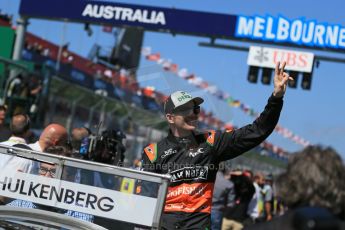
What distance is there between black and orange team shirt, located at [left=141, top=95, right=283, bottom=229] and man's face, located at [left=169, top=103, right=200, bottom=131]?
74 millimetres

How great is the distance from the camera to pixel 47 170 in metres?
4.36

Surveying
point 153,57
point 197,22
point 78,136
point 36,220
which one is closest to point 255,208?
point 197,22

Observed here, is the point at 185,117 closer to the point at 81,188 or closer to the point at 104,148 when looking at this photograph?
the point at 81,188

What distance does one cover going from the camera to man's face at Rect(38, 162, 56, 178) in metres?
4.32

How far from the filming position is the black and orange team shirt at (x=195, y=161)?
4.39 metres

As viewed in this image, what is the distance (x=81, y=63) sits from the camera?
29156 mm

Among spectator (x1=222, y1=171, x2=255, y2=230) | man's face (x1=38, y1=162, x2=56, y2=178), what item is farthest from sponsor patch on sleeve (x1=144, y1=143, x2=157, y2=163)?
spectator (x1=222, y1=171, x2=255, y2=230)

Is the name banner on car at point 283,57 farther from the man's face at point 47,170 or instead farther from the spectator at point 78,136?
the man's face at point 47,170

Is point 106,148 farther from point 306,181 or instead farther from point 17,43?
point 17,43

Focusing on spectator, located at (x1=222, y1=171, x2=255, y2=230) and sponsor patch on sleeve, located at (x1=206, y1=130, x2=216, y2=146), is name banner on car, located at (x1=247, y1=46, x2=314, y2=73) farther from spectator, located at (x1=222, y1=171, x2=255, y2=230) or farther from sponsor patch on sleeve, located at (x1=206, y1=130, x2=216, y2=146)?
sponsor patch on sleeve, located at (x1=206, y1=130, x2=216, y2=146)

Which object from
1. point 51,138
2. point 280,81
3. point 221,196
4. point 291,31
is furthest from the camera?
point 291,31

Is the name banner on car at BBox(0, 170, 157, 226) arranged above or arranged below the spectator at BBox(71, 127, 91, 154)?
below

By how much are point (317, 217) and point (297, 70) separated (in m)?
15.3

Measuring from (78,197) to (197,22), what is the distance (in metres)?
12.4
